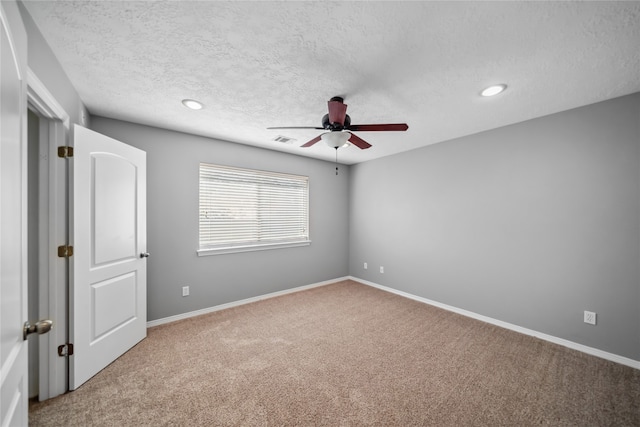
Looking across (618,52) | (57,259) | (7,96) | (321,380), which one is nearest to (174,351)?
(57,259)

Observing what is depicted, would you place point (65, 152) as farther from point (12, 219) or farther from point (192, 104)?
point (12, 219)

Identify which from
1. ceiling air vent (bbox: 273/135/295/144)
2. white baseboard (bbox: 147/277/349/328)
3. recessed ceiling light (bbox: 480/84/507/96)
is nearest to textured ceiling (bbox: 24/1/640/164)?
recessed ceiling light (bbox: 480/84/507/96)

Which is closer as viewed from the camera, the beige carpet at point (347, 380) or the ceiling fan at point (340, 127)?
the beige carpet at point (347, 380)

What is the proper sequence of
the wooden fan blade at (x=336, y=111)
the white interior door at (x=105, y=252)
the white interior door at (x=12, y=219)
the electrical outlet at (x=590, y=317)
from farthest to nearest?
1. the electrical outlet at (x=590, y=317)
2. the wooden fan blade at (x=336, y=111)
3. the white interior door at (x=105, y=252)
4. the white interior door at (x=12, y=219)

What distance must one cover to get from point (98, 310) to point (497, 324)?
4.31m

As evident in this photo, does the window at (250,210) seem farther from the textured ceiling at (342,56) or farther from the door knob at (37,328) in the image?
the door knob at (37,328)

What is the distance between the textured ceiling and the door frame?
0.56 metres

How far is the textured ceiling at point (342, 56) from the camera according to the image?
4.41 ft

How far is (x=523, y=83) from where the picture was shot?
6.67 ft

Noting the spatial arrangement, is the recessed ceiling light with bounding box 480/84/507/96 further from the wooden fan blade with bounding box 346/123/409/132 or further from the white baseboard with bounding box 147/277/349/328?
the white baseboard with bounding box 147/277/349/328

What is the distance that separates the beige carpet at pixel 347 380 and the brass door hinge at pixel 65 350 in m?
0.31

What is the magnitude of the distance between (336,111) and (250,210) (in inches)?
92.3

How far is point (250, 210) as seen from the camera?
3.85 m


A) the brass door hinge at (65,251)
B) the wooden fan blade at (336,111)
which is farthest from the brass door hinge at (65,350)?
the wooden fan blade at (336,111)
